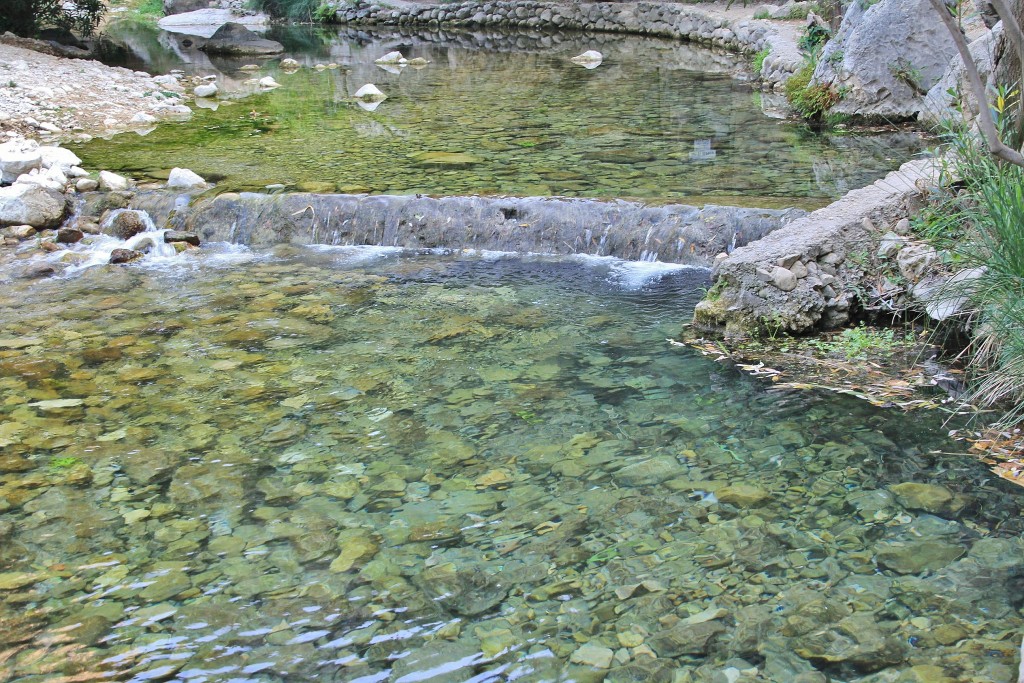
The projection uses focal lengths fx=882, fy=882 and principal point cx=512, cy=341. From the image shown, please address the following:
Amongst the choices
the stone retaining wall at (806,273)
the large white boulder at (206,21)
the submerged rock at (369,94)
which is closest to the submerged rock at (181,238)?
the stone retaining wall at (806,273)

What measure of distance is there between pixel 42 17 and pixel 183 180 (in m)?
13.0

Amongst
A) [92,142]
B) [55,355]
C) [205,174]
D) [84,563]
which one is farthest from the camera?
[92,142]

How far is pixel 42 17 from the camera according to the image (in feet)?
60.5

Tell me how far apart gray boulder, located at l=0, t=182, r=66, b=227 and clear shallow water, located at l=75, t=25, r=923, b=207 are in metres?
1.17

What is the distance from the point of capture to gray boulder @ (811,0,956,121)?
10.1m

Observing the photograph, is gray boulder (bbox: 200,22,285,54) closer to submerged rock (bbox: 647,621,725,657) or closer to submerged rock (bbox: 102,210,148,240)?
submerged rock (bbox: 102,210,148,240)

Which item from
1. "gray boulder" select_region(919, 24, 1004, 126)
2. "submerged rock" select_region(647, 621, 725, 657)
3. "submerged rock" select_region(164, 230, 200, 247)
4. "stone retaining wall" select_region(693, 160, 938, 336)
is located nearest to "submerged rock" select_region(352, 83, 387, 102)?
"submerged rock" select_region(164, 230, 200, 247)

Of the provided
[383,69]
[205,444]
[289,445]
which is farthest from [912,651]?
[383,69]

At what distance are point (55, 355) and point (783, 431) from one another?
13.6 ft

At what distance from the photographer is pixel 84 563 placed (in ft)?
10.7

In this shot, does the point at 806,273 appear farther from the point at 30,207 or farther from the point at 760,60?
the point at 760,60

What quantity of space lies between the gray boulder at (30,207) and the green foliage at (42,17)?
429 inches

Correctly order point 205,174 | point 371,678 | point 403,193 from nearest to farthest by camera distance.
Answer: point 371,678, point 403,193, point 205,174

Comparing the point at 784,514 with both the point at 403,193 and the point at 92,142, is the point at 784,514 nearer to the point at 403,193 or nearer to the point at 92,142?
the point at 403,193
